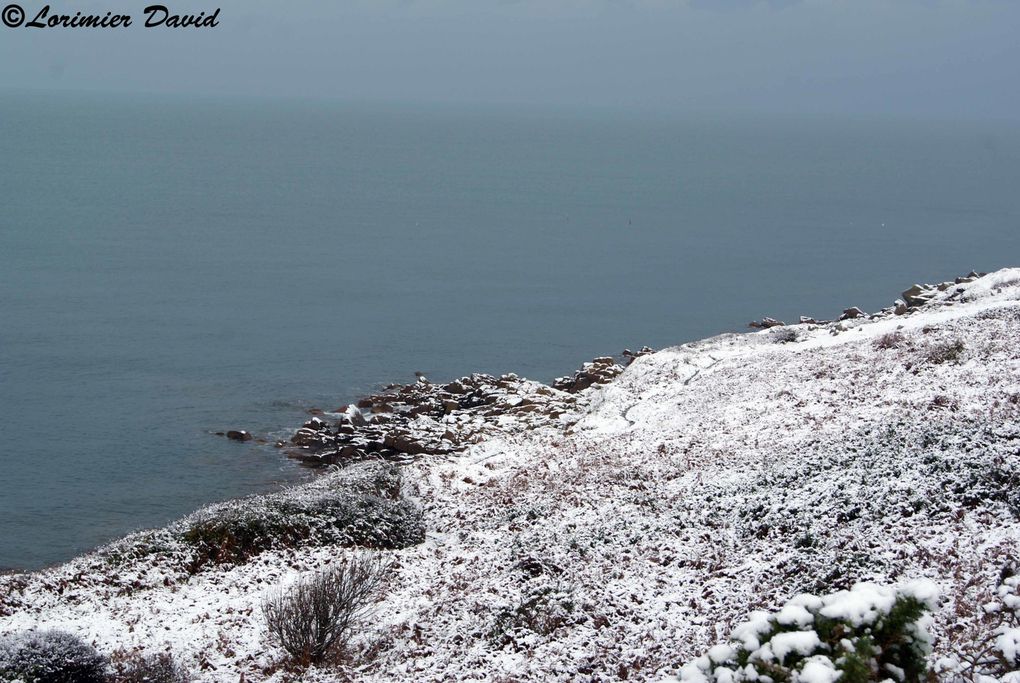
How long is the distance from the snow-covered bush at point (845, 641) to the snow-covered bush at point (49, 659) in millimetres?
13852

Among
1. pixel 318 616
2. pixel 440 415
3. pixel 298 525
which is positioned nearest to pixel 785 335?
pixel 440 415

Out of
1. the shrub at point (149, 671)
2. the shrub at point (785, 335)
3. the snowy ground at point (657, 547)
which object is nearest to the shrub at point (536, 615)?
the snowy ground at point (657, 547)

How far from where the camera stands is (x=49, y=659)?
62.3 ft

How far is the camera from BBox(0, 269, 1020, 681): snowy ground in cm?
1995

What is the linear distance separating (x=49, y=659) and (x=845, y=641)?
51.0ft

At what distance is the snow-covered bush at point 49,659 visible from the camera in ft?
61.3

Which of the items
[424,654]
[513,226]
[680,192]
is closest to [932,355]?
[424,654]

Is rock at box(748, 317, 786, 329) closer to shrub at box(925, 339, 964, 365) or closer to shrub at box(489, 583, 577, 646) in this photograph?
shrub at box(925, 339, 964, 365)

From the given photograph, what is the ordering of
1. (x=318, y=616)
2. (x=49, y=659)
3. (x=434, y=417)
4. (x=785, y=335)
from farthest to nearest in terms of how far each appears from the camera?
1. (x=785, y=335)
2. (x=434, y=417)
3. (x=318, y=616)
4. (x=49, y=659)

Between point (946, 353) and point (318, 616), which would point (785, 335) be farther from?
point (318, 616)

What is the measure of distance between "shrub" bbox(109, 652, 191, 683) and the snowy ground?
51cm

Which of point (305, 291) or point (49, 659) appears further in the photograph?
point (305, 291)

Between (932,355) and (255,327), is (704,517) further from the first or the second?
(255,327)

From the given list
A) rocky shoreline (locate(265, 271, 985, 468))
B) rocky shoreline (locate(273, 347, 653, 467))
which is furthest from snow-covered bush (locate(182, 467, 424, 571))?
rocky shoreline (locate(265, 271, 985, 468))
